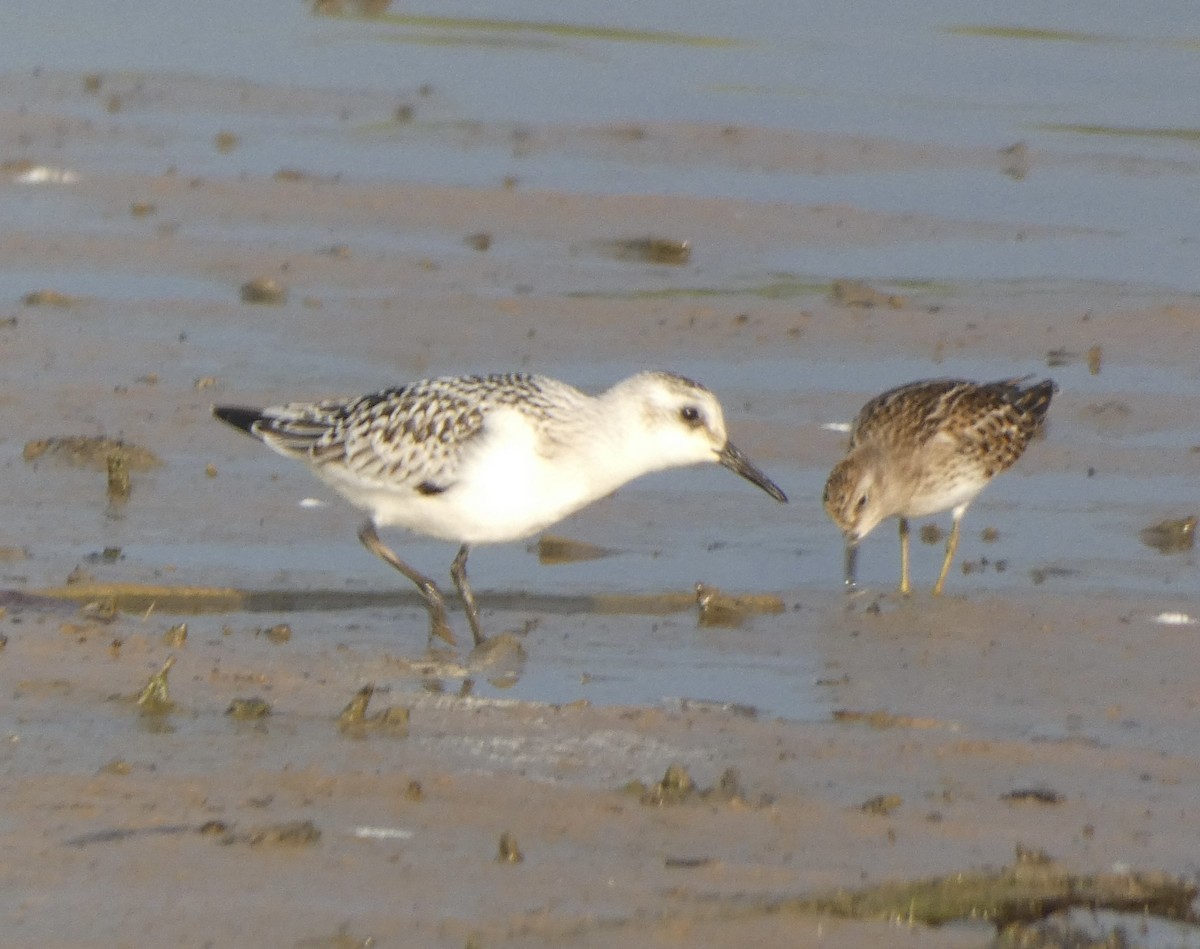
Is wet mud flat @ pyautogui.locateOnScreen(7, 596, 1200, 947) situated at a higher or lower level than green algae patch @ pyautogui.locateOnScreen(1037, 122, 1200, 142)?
lower

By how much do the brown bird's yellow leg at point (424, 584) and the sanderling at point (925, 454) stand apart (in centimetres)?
153

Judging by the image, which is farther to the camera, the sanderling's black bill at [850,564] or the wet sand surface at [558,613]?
the sanderling's black bill at [850,564]

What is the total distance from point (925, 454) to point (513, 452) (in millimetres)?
1767

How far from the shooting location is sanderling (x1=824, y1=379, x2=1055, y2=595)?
28.6 feet

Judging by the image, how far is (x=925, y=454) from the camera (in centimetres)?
887

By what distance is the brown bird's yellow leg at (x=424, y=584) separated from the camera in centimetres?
802

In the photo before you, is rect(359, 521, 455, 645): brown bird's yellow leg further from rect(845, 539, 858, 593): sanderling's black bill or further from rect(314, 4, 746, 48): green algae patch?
rect(314, 4, 746, 48): green algae patch

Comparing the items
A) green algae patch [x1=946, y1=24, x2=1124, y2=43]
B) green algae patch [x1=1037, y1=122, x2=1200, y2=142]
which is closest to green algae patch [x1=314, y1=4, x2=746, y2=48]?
green algae patch [x1=946, y1=24, x2=1124, y2=43]

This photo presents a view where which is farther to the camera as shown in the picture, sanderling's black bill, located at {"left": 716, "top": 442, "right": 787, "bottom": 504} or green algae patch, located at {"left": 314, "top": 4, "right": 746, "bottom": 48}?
green algae patch, located at {"left": 314, "top": 4, "right": 746, "bottom": 48}

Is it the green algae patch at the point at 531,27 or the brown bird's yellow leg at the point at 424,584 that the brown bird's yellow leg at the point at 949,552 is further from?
the green algae patch at the point at 531,27

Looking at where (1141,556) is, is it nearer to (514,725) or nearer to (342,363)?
(514,725)

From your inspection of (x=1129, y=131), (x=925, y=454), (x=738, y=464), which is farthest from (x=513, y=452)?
(x=1129, y=131)

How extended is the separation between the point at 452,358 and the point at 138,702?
4.90 metres

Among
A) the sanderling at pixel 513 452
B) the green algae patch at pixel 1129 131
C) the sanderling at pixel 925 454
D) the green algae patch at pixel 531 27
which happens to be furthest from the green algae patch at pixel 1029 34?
the sanderling at pixel 513 452
